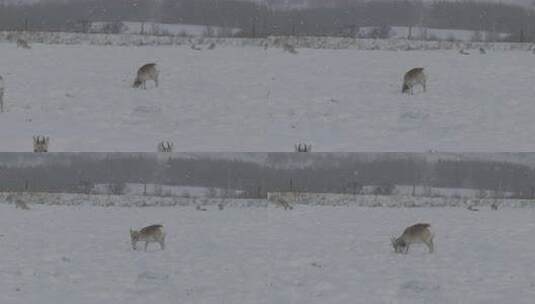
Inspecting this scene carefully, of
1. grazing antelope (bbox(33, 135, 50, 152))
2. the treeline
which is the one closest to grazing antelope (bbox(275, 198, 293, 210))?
the treeline

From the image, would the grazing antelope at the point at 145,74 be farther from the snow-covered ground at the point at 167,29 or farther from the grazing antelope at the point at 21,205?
the grazing antelope at the point at 21,205

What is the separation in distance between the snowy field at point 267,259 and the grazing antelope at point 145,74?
126 inches

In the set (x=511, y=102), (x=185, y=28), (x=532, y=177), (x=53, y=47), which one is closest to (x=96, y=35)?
(x=53, y=47)

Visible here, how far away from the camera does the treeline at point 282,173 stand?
21.6 m

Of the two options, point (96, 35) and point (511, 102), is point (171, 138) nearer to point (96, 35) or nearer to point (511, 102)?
point (96, 35)

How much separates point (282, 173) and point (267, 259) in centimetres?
421

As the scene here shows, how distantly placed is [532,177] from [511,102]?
219 inches

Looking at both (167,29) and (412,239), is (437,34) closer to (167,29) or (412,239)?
(412,239)

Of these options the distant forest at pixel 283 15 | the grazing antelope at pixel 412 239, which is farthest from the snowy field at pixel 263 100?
the grazing antelope at pixel 412 239

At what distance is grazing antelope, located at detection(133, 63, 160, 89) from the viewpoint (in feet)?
76.4

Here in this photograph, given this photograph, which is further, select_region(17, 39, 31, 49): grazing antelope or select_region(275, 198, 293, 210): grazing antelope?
select_region(17, 39, 31, 49): grazing antelope

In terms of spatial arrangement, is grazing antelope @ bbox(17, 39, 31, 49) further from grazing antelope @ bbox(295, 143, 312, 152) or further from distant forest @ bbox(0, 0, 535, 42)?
grazing antelope @ bbox(295, 143, 312, 152)

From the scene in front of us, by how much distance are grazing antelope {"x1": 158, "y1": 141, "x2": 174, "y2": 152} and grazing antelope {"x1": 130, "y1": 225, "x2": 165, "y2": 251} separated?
241 cm

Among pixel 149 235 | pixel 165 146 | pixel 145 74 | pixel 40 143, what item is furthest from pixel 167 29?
pixel 149 235
